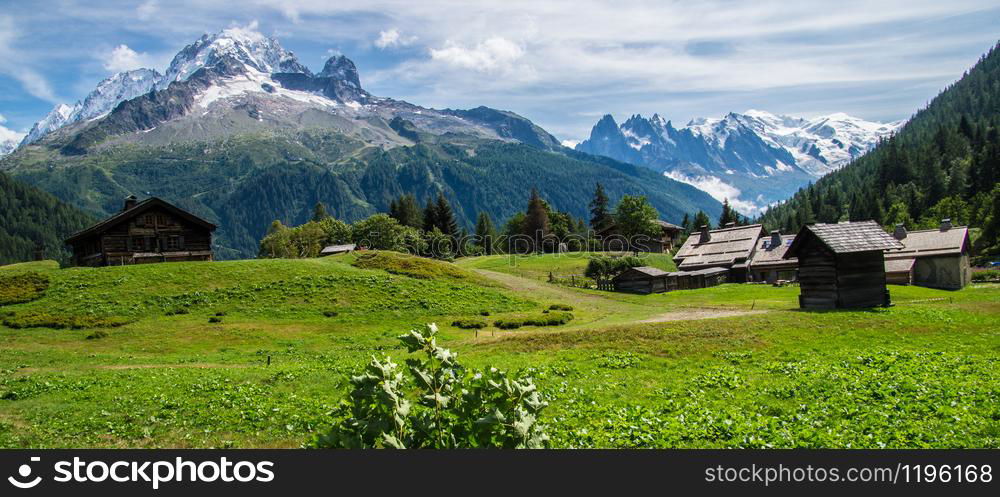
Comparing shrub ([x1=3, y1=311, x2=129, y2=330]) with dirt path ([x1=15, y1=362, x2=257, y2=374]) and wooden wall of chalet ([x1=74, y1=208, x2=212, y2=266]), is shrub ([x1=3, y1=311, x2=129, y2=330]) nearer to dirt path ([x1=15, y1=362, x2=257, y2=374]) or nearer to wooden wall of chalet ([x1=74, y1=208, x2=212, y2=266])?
dirt path ([x1=15, y1=362, x2=257, y2=374])

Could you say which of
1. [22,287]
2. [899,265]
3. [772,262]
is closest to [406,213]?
[772,262]

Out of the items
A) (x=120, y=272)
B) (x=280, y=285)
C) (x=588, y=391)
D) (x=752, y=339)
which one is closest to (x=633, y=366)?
(x=588, y=391)

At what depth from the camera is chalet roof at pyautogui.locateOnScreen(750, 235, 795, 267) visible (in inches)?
3575

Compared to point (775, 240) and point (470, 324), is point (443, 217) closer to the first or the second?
point (775, 240)

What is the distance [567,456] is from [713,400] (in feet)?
41.0

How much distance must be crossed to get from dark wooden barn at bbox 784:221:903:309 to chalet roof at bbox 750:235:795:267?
158ft

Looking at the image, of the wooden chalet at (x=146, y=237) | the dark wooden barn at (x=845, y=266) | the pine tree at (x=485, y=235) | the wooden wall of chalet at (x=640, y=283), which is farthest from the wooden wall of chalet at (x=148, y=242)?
the pine tree at (x=485, y=235)

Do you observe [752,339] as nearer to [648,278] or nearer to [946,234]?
[648,278]

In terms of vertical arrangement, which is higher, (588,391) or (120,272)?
(120,272)

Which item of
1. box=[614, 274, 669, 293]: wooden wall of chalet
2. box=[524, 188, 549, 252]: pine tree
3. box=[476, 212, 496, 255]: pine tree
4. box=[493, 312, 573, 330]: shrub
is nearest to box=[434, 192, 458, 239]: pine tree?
box=[476, 212, 496, 255]: pine tree

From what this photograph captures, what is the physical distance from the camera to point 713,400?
18266mm

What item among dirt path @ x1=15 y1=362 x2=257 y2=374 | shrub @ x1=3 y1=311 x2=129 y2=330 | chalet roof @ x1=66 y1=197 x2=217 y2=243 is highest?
chalet roof @ x1=66 y1=197 x2=217 y2=243

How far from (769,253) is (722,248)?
7281 millimetres

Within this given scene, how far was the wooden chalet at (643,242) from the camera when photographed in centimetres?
13874
